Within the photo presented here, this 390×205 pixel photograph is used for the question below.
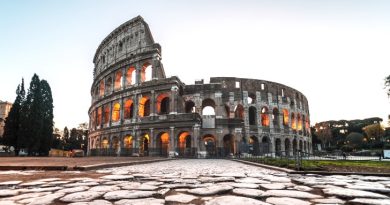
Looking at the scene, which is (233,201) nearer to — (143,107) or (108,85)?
(143,107)

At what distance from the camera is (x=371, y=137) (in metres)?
55.1

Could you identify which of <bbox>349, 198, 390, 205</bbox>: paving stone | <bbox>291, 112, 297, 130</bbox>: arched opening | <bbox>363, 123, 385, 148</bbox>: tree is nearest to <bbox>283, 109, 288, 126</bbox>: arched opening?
<bbox>291, 112, 297, 130</bbox>: arched opening

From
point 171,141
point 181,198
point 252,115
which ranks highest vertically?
point 252,115

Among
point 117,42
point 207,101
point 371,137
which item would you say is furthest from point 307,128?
point 117,42

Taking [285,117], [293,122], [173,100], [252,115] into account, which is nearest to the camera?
[173,100]

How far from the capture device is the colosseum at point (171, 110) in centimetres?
2586

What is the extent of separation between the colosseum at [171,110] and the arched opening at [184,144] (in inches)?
3.9

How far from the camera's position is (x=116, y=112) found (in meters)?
31.3

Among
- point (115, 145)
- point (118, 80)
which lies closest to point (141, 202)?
point (115, 145)

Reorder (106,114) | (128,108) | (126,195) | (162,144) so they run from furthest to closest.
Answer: (106,114) < (128,108) < (162,144) < (126,195)

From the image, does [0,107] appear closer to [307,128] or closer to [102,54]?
[102,54]

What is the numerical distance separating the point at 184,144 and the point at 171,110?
549cm

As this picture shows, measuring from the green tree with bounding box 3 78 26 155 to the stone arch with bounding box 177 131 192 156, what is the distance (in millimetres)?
20698

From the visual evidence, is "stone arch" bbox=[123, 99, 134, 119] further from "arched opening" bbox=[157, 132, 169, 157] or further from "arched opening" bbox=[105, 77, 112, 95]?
"arched opening" bbox=[157, 132, 169, 157]
